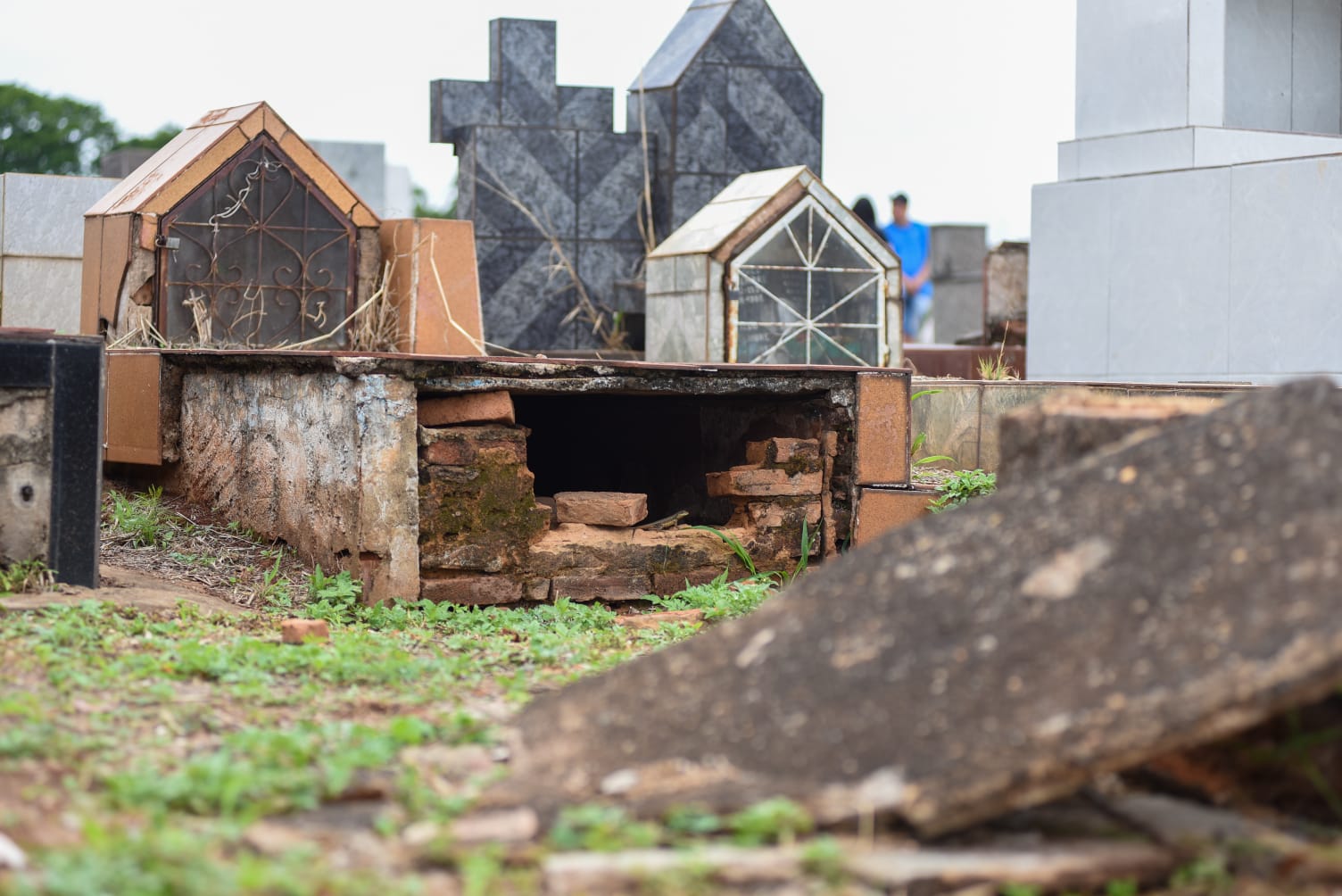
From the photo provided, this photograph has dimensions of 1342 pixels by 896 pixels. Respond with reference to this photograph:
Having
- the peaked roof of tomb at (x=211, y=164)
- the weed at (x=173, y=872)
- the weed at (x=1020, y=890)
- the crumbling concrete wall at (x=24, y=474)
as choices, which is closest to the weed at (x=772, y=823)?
the weed at (x=1020, y=890)

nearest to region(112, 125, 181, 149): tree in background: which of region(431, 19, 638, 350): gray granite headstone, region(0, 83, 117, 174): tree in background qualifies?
region(0, 83, 117, 174): tree in background

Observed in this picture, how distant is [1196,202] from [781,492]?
414 cm

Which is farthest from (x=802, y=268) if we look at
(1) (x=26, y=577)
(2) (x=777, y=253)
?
(1) (x=26, y=577)

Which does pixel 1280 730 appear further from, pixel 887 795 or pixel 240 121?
pixel 240 121

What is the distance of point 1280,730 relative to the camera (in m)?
2.86

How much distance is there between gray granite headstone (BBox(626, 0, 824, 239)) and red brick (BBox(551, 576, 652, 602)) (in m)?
7.81

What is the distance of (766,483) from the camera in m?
6.17

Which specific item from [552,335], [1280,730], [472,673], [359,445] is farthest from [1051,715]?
[552,335]

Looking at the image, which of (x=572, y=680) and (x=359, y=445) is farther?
(x=359, y=445)

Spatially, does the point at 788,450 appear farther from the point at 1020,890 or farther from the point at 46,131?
the point at 46,131

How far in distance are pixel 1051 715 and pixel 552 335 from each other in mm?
10978

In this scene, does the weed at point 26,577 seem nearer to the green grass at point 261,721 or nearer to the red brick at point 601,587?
the green grass at point 261,721

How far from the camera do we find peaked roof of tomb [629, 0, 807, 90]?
13258 mm

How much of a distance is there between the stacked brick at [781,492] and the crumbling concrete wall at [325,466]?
4.83ft
